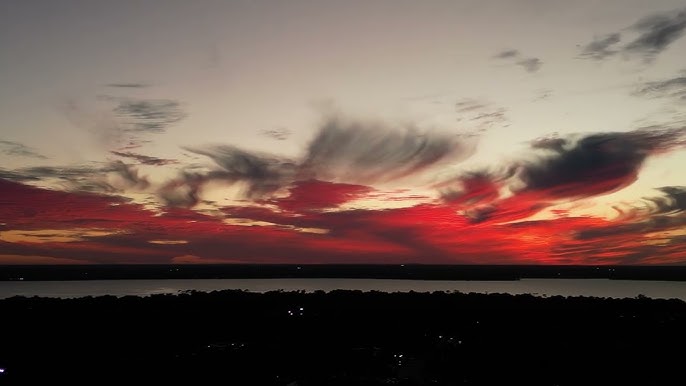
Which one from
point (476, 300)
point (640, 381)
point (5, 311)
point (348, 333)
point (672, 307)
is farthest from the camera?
point (476, 300)

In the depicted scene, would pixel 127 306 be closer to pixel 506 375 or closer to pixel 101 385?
pixel 101 385

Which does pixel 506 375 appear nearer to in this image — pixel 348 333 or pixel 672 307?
pixel 348 333

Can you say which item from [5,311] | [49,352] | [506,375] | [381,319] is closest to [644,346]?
[506,375]

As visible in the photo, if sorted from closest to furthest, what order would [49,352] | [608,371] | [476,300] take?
[608,371], [49,352], [476,300]

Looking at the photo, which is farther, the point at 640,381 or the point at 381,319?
the point at 381,319

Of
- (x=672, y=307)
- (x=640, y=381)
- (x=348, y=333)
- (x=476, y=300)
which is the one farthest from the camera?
(x=476, y=300)

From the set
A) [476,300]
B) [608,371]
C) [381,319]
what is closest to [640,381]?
[608,371]
